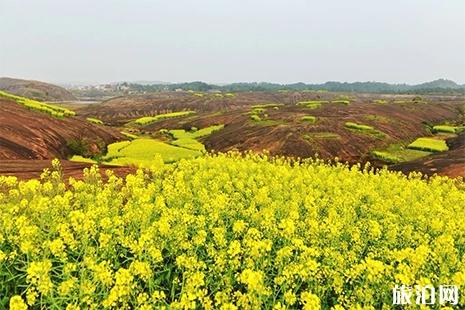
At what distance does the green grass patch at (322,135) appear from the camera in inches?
1993

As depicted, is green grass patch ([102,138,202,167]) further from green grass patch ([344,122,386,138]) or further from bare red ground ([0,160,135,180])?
green grass patch ([344,122,386,138])

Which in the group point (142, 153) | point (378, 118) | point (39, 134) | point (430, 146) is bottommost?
A: point (430, 146)

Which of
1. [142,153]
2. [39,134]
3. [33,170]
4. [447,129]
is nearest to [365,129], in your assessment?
[447,129]

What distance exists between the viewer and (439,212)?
44.1 feet

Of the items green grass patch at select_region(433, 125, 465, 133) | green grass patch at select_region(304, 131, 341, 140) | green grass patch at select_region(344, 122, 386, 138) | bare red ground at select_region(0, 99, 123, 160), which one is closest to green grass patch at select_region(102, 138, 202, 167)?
bare red ground at select_region(0, 99, 123, 160)

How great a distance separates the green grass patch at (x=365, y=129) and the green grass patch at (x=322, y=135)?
17.7 ft

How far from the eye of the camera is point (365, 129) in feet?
186

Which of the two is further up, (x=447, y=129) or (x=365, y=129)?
(x=365, y=129)

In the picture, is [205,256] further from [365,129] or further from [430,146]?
[365,129]

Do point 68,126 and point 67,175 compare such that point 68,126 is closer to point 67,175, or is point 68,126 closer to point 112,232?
point 67,175

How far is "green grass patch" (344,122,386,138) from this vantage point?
5550cm

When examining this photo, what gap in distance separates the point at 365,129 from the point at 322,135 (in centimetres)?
890

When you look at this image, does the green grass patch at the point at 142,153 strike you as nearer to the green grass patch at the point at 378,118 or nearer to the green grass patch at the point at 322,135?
the green grass patch at the point at 322,135

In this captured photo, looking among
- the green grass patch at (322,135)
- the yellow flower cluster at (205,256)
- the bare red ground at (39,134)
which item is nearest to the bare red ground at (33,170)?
the bare red ground at (39,134)
